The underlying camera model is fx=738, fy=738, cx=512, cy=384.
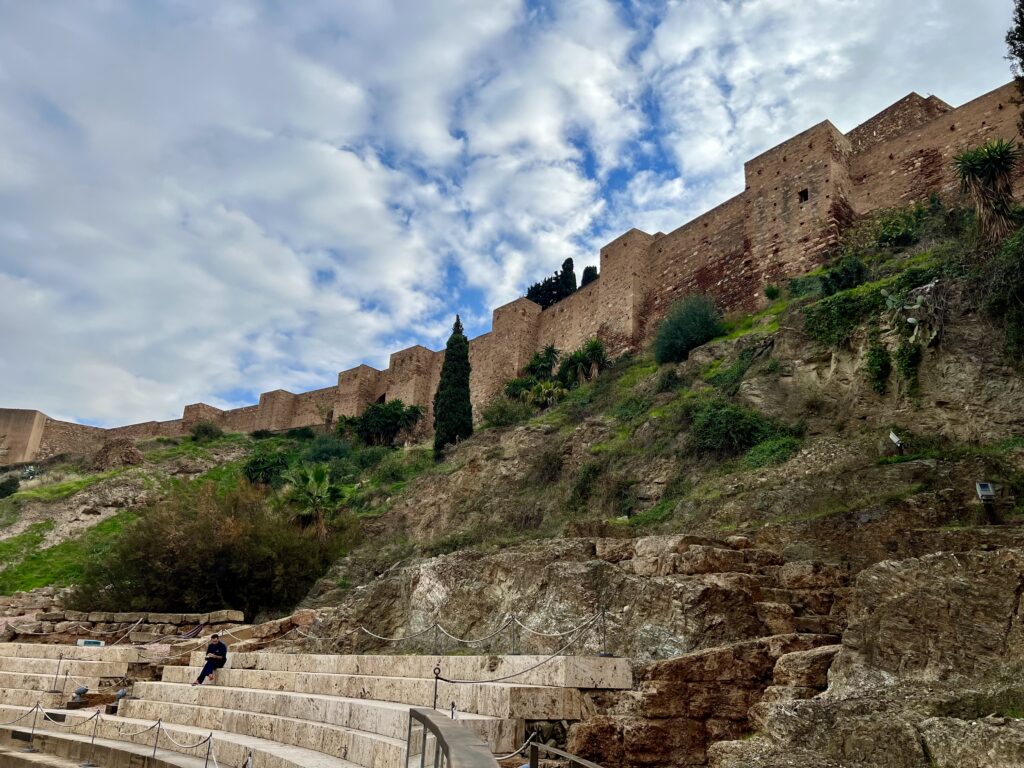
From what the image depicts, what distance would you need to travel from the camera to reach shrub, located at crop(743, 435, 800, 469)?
36.2 ft

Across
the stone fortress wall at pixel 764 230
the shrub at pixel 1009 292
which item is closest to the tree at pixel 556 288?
the stone fortress wall at pixel 764 230

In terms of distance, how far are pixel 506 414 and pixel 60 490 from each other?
17.4m

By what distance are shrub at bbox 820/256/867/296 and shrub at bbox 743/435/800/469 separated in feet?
13.7

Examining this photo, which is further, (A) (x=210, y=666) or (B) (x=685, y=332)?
(B) (x=685, y=332)

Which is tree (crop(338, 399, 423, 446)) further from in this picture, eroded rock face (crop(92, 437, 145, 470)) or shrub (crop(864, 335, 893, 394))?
→ shrub (crop(864, 335, 893, 394))

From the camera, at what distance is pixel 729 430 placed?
12.3 metres

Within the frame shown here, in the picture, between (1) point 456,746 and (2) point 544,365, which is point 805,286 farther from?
(1) point 456,746

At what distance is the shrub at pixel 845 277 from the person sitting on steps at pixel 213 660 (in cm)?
1206

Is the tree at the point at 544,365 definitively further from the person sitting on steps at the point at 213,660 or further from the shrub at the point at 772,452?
the person sitting on steps at the point at 213,660

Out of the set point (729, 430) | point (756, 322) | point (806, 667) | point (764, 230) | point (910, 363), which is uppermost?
point (764, 230)

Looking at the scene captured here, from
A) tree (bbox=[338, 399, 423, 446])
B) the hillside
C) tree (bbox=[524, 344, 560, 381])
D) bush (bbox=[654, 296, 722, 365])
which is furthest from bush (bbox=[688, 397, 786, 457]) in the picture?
tree (bbox=[338, 399, 423, 446])

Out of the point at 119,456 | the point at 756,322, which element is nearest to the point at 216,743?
the point at 756,322

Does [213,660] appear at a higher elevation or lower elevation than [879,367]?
lower

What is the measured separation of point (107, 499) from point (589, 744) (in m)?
26.5
